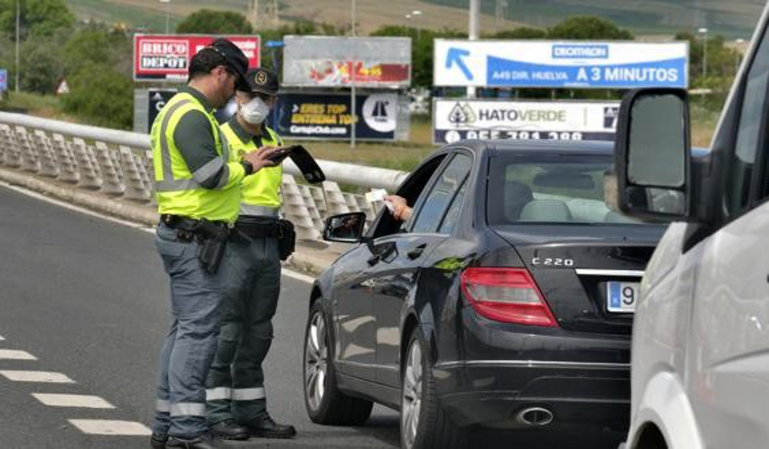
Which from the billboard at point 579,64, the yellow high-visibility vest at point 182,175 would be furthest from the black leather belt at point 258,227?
the billboard at point 579,64

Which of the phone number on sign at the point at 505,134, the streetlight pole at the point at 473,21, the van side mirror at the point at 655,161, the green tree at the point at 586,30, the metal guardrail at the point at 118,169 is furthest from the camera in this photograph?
the green tree at the point at 586,30

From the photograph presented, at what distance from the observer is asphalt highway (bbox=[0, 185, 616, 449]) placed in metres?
9.60

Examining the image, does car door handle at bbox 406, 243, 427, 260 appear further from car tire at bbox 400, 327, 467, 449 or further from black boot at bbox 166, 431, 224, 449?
black boot at bbox 166, 431, 224, 449

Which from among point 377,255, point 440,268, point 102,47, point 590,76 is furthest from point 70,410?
point 102,47

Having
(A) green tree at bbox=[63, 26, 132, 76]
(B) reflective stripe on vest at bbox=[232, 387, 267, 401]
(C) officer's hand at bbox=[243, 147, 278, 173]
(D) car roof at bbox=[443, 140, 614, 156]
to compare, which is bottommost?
(A) green tree at bbox=[63, 26, 132, 76]

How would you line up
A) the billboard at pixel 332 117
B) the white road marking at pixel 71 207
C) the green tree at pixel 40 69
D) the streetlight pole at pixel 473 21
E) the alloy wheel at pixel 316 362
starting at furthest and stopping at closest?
the green tree at pixel 40 69
the billboard at pixel 332 117
the streetlight pole at pixel 473 21
the white road marking at pixel 71 207
the alloy wheel at pixel 316 362

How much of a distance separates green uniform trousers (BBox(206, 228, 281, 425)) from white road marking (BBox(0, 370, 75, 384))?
1908 mm

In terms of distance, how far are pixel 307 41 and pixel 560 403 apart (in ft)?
314

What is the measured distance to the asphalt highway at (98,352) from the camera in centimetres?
960

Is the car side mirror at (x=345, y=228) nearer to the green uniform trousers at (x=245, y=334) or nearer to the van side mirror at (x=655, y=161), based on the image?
the green uniform trousers at (x=245, y=334)

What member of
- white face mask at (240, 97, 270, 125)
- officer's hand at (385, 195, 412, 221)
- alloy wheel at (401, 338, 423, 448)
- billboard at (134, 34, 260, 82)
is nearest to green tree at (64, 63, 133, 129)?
billboard at (134, 34, 260, 82)

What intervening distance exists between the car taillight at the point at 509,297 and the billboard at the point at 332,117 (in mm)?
90521

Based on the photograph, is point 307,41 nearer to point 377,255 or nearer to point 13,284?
point 13,284

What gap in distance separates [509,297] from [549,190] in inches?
34.5
